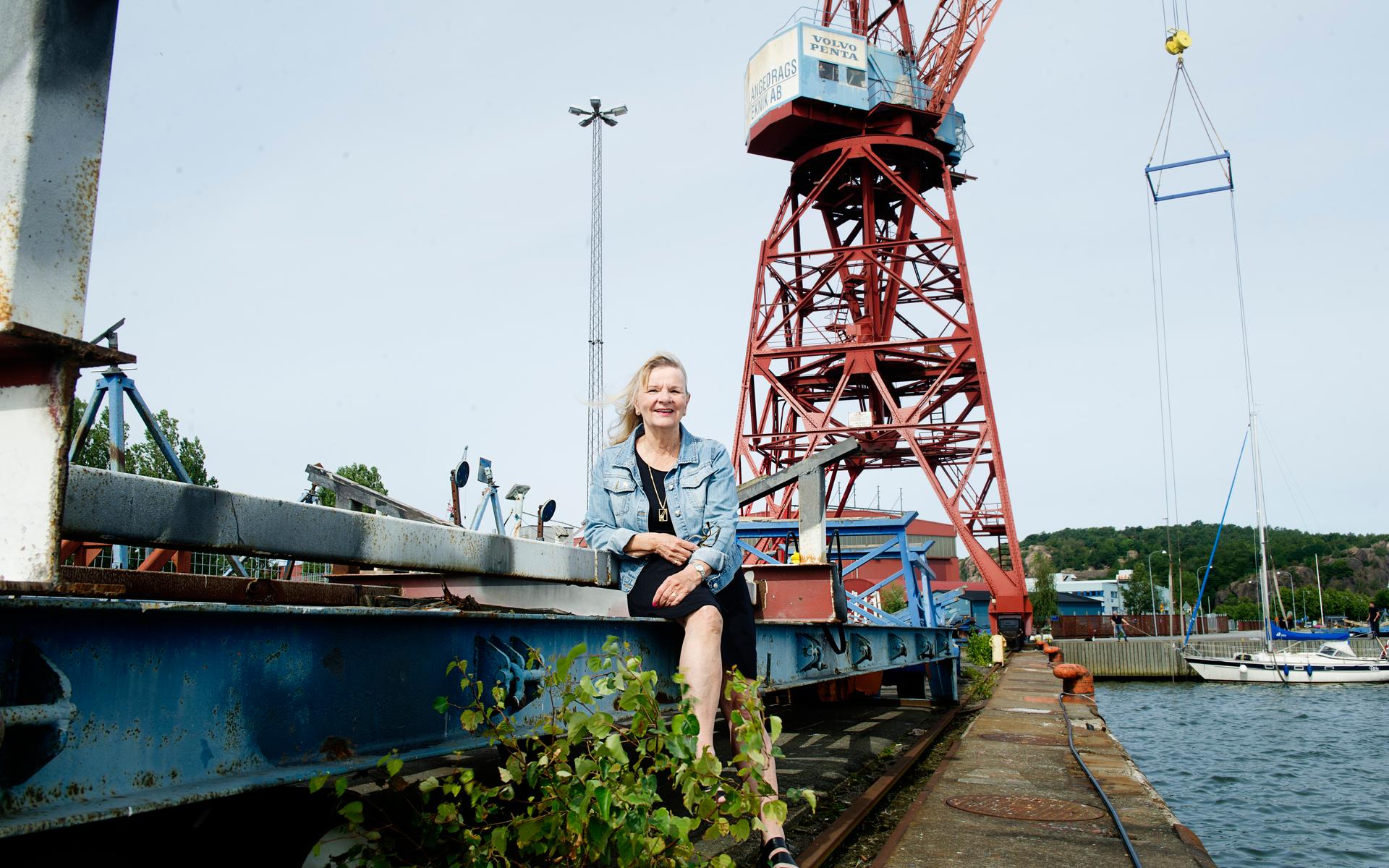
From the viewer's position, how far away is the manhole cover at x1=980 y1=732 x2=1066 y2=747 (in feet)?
29.9

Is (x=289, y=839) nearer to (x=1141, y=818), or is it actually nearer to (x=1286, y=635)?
(x=1141, y=818)

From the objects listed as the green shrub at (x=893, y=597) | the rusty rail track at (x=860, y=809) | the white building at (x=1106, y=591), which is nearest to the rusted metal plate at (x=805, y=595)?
the rusty rail track at (x=860, y=809)

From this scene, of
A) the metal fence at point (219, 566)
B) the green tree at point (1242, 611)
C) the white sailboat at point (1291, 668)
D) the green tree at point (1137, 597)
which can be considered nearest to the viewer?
the metal fence at point (219, 566)

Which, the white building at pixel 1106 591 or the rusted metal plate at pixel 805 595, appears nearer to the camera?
the rusted metal plate at pixel 805 595

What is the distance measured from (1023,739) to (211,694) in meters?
8.94

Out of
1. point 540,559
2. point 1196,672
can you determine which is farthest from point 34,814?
point 1196,672

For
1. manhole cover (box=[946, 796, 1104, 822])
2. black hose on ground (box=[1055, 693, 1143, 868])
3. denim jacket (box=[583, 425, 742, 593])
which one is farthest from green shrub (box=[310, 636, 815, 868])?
manhole cover (box=[946, 796, 1104, 822])

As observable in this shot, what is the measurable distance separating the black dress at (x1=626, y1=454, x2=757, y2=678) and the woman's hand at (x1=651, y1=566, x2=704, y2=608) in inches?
2.2

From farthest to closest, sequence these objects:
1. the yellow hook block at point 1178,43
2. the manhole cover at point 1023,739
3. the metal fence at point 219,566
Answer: the yellow hook block at point 1178,43 → the manhole cover at point 1023,739 → the metal fence at point 219,566

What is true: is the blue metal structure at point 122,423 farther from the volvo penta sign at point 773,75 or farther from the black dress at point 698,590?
the volvo penta sign at point 773,75

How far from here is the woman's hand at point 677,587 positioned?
3297mm

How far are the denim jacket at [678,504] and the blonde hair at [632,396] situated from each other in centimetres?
17

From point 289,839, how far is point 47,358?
1272 mm

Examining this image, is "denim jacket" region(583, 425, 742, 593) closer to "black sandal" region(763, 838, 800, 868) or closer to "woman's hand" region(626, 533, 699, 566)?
"woman's hand" region(626, 533, 699, 566)
